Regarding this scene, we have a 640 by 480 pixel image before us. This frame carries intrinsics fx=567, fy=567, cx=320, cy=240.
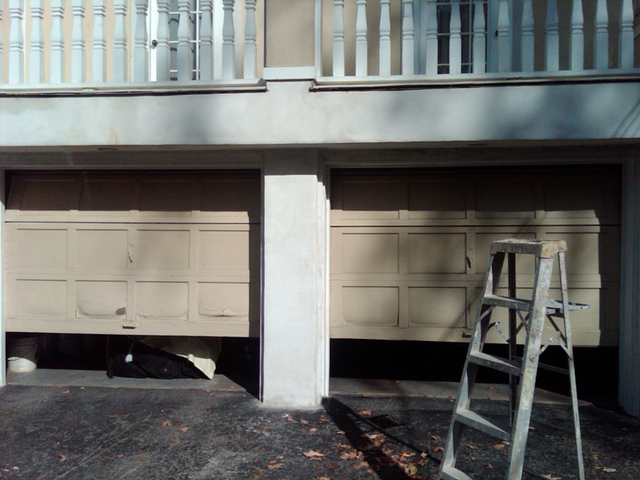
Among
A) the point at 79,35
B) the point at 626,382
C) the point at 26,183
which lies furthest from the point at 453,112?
the point at 26,183

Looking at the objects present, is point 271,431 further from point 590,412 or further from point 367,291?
point 590,412

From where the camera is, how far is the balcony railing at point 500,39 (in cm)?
527

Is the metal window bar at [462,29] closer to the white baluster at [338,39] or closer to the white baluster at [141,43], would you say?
the white baluster at [338,39]

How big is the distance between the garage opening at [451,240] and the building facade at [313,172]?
0.02m

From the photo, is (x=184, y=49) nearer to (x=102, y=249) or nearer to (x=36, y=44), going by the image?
(x=36, y=44)

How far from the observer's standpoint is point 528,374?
129 inches

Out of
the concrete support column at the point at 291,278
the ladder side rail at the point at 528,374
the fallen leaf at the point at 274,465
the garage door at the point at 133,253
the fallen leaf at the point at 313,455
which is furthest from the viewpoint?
the garage door at the point at 133,253

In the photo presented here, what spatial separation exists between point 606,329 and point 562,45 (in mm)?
3046

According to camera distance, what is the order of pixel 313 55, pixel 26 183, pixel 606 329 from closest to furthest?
pixel 313 55 → pixel 606 329 → pixel 26 183

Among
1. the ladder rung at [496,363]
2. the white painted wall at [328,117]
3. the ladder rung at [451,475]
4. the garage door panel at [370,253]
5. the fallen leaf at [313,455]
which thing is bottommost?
the fallen leaf at [313,455]

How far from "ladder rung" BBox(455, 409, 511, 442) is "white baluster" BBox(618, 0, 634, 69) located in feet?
12.0

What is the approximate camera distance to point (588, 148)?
563 centimetres

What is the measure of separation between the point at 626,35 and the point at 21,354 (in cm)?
740

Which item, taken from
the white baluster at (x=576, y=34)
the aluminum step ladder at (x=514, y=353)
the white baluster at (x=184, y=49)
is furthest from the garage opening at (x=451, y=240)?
the aluminum step ladder at (x=514, y=353)
